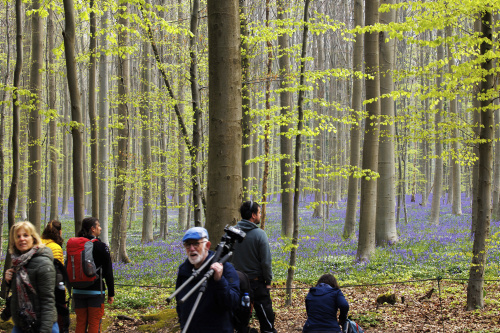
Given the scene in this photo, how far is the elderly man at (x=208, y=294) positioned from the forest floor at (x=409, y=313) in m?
4.13

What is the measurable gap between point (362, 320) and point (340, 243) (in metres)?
9.02

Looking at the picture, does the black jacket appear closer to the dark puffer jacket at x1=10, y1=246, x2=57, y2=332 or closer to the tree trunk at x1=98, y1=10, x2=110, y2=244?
the dark puffer jacket at x1=10, y1=246, x2=57, y2=332

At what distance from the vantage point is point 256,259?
18.0ft

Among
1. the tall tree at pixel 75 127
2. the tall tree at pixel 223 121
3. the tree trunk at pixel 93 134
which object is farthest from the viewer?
the tree trunk at pixel 93 134

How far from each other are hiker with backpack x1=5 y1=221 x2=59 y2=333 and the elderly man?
1.67 metres

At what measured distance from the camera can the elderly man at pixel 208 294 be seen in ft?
10.5

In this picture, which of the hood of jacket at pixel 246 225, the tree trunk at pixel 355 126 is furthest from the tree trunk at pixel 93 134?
the tree trunk at pixel 355 126

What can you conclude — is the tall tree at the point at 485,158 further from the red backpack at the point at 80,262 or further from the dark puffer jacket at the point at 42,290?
the dark puffer jacket at the point at 42,290

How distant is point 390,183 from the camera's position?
46.3 feet

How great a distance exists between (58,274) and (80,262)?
0.93 ft

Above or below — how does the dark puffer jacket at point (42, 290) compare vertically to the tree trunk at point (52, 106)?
below

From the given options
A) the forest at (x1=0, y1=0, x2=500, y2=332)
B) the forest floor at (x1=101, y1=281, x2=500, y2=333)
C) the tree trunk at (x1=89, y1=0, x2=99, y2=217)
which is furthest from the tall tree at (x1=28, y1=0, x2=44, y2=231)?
the forest floor at (x1=101, y1=281, x2=500, y2=333)

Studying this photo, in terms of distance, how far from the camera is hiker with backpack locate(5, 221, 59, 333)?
419 centimetres

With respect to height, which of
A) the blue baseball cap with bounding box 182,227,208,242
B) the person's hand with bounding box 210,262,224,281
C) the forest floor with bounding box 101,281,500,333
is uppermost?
the blue baseball cap with bounding box 182,227,208,242
